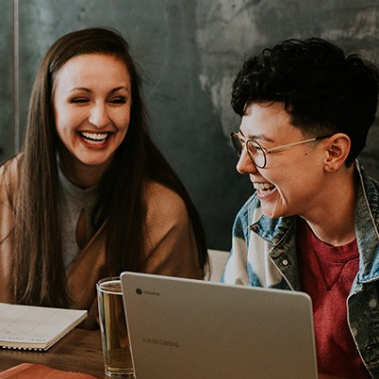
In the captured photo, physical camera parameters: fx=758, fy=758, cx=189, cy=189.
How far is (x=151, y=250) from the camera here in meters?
2.17

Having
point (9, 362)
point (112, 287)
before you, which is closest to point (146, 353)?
point (112, 287)

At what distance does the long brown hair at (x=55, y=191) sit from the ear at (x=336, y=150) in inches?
27.2

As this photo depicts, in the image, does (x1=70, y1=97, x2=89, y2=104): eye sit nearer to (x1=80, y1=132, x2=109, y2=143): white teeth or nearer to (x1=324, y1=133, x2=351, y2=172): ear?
(x1=80, y1=132, x2=109, y2=143): white teeth

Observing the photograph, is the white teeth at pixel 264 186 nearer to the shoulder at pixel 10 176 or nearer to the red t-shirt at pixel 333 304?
the red t-shirt at pixel 333 304

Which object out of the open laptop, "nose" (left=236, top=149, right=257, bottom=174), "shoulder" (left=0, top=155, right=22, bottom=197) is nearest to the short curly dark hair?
"nose" (left=236, top=149, right=257, bottom=174)

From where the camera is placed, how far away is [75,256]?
7.26 ft

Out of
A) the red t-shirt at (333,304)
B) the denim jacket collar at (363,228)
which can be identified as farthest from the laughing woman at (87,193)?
the red t-shirt at (333,304)

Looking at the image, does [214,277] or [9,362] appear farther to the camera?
[214,277]

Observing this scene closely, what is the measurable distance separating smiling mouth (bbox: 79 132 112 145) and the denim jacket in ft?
1.72

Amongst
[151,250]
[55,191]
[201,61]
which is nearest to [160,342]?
[151,250]

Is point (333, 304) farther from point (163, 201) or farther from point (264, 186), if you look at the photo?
point (163, 201)

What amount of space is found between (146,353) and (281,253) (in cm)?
54

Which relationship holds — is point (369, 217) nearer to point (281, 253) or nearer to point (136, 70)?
point (281, 253)

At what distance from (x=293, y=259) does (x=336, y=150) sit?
269mm
